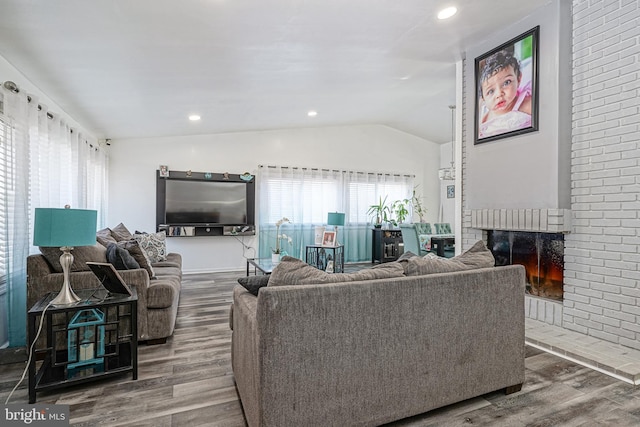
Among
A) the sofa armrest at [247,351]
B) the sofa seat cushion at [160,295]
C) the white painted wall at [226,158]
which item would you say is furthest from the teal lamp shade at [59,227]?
the white painted wall at [226,158]

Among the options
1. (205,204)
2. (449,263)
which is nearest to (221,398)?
(449,263)

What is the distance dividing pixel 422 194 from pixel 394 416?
6580mm

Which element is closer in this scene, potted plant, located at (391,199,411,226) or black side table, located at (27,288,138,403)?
black side table, located at (27,288,138,403)

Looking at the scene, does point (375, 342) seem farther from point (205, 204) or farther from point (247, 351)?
point (205, 204)

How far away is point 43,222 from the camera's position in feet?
6.39

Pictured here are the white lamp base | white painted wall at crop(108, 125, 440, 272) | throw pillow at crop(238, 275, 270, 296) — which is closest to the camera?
throw pillow at crop(238, 275, 270, 296)

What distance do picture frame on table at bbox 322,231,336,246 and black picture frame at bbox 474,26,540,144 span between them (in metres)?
2.21

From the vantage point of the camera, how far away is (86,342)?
2164 millimetres

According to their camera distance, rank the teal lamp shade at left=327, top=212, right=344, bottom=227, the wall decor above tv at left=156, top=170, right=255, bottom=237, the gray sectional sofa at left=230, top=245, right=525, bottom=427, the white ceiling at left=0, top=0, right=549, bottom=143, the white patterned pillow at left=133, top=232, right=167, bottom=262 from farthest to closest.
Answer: the wall decor above tv at left=156, top=170, right=255, bottom=237
the teal lamp shade at left=327, top=212, right=344, bottom=227
the white patterned pillow at left=133, top=232, right=167, bottom=262
the white ceiling at left=0, top=0, right=549, bottom=143
the gray sectional sofa at left=230, top=245, right=525, bottom=427

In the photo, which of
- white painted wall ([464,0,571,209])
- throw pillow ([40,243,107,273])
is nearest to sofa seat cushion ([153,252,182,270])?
throw pillow ([40,243,107,273])

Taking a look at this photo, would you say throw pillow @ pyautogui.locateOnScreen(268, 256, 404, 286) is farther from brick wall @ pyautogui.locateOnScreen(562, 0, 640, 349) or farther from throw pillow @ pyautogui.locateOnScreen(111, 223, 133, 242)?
A: throw pillow @ pyautogui.locateOnScreen(111, 223, 133, 242)

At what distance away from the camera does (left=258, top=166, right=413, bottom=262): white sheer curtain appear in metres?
6.25

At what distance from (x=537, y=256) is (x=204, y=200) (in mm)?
5006

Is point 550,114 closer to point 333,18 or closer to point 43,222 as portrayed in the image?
point 333,18
